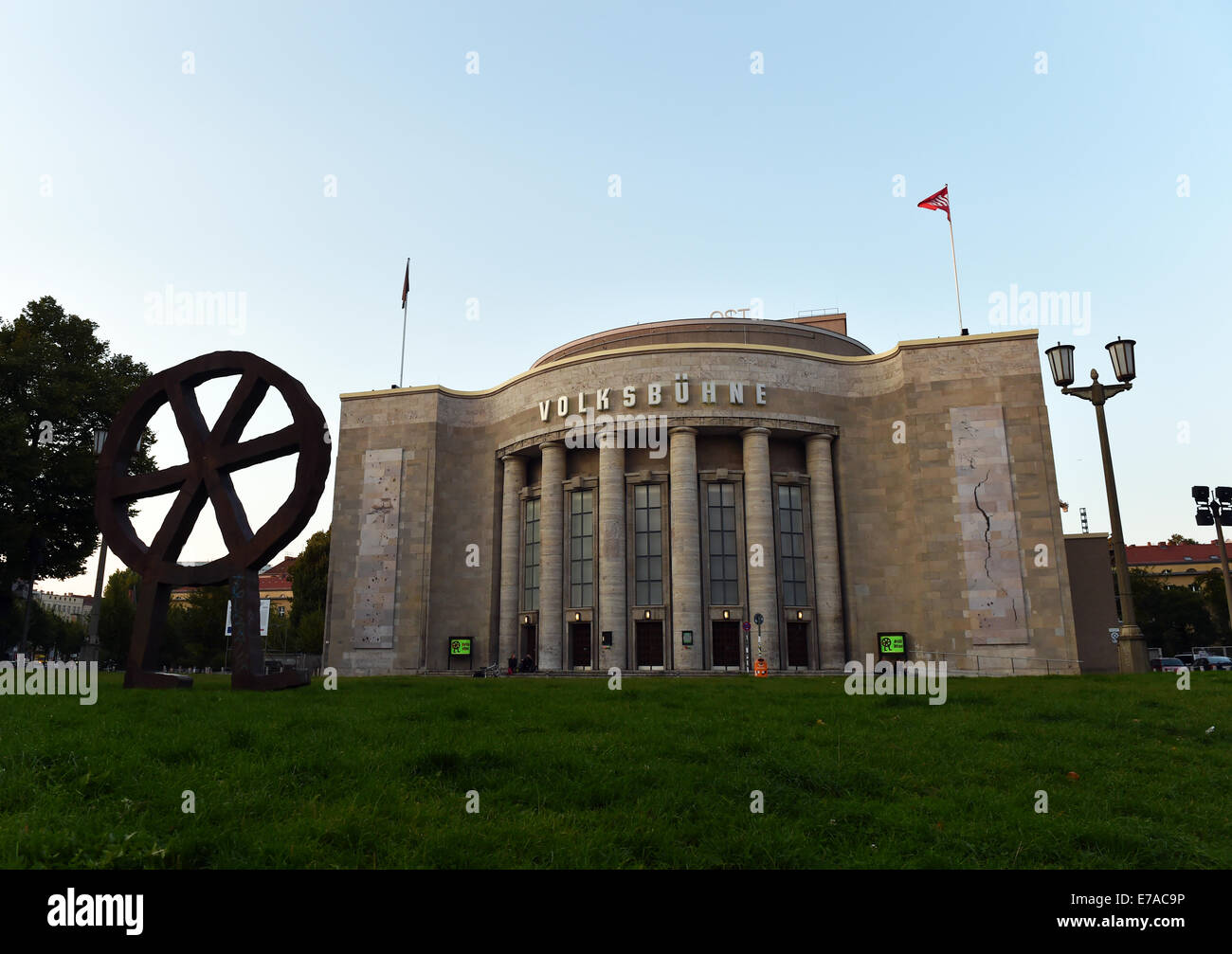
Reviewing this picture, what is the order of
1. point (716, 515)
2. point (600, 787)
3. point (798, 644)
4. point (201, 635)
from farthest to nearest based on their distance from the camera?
point (201, 635) → point (716, 515) → point (798, 644) → point (600, 787)

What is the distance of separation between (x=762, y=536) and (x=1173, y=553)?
120319 mm

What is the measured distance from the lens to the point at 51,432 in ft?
133

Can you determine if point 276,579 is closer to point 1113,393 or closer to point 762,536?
point 762,536

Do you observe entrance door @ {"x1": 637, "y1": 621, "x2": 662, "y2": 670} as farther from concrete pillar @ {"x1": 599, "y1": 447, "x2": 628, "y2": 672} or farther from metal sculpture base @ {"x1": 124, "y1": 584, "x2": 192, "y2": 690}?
metal sculpture base @ {"x1": 124, "y1": 584, "x2": 192, "y2": 690}

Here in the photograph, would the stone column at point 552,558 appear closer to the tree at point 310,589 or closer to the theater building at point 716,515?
the theater building at point 716,515

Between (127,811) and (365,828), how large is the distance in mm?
2339

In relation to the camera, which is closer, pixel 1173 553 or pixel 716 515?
pixel 716 515

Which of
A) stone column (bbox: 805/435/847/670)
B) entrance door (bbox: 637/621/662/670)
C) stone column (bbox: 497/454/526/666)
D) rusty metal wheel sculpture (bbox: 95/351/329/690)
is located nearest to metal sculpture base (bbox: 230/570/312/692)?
rusty metal wheel sculpture (bbox: 95/351/329/690)

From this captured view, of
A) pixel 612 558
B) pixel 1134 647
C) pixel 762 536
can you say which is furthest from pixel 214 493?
pixel 762 536

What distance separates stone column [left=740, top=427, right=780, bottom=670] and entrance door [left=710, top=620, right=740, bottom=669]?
140cm

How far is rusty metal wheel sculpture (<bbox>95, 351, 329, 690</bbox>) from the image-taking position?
1964cm

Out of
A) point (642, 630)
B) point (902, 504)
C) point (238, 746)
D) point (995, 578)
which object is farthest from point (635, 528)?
point (238, 746)

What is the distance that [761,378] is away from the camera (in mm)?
48438

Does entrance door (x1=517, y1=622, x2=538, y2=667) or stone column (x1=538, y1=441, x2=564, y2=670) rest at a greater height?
stone column (x1=538, y1=441, x2=564, y2=670)
